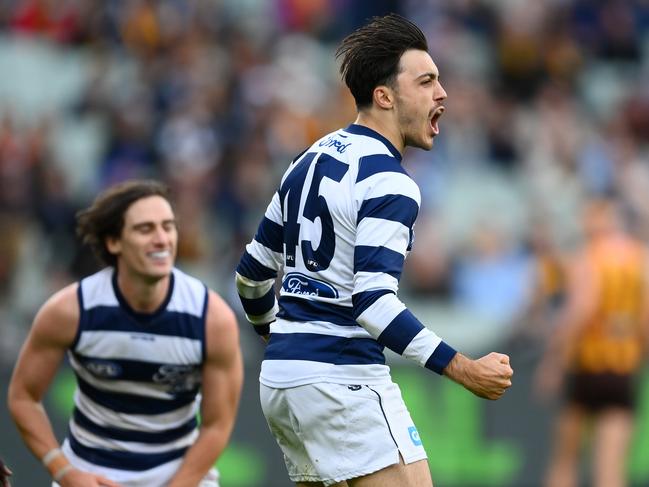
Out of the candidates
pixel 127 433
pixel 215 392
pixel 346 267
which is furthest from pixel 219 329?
pixel 346 267

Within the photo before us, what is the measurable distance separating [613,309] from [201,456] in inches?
188

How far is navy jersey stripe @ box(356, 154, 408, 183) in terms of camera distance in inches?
187

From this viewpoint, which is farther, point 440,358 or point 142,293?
point 142,293

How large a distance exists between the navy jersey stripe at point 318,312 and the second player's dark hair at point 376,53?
771 mm

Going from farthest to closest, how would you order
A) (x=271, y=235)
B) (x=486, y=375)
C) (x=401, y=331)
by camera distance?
(x=271, y=235)
(x=401, y=331)
(x=486, y=375)

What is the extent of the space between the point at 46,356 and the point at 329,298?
5.16 feet

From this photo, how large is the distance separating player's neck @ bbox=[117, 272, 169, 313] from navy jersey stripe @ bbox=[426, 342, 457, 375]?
174 centimetres

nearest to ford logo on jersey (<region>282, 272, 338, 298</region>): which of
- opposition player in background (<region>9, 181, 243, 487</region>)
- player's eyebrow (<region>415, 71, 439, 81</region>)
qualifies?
player's eyebrow (<region>415, 71, 439, 81</region>)

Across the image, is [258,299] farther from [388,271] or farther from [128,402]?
[388,271]

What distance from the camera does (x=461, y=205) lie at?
1336 cm

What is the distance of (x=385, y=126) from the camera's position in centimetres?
495

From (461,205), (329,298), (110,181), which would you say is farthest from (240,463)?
(329,298)

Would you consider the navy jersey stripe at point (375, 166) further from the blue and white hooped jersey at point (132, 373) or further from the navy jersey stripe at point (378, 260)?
the blue and white hooped jersey at point (132, 373)

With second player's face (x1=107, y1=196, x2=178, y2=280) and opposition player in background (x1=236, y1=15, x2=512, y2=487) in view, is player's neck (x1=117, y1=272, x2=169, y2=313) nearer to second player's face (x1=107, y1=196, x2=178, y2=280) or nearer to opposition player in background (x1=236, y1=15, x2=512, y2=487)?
second player's face (x1=107, y1=196, x2=178, y2=280)
